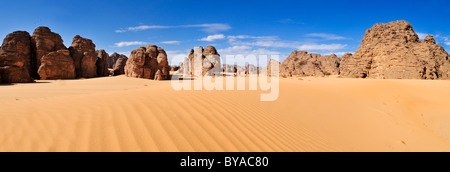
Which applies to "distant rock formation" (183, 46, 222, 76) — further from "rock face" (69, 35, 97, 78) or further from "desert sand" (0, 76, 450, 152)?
"desert sand" (0, 76, 450, 152)

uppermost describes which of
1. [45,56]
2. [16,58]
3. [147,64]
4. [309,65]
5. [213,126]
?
[309,65]

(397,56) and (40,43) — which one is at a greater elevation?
(40,43)

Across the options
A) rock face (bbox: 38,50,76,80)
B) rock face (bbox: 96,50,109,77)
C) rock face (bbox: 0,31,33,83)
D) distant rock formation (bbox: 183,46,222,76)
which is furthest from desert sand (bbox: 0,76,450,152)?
rock face (bbox: 96,50,109,77)

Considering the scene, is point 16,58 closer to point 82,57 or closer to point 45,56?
point 45,56

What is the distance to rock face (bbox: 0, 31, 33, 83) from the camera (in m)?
14.8

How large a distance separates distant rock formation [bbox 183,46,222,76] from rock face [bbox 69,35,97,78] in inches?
584

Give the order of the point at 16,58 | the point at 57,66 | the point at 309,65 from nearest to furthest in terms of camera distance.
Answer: the point at 16,58
the point at 57,66
the point at 309,65

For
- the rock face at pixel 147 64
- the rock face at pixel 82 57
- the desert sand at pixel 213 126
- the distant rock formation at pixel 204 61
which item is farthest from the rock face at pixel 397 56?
the rock face at pixel 82 57

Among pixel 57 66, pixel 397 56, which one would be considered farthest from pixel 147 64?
pixel 397 56

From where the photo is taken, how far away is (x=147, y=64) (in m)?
23.6

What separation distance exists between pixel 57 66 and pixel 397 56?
118 feet

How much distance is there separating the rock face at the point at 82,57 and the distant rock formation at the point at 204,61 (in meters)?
14.8

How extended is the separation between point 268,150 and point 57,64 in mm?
26973

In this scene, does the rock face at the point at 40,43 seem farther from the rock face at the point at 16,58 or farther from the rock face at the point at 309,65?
the rock face at the point at 309,65
